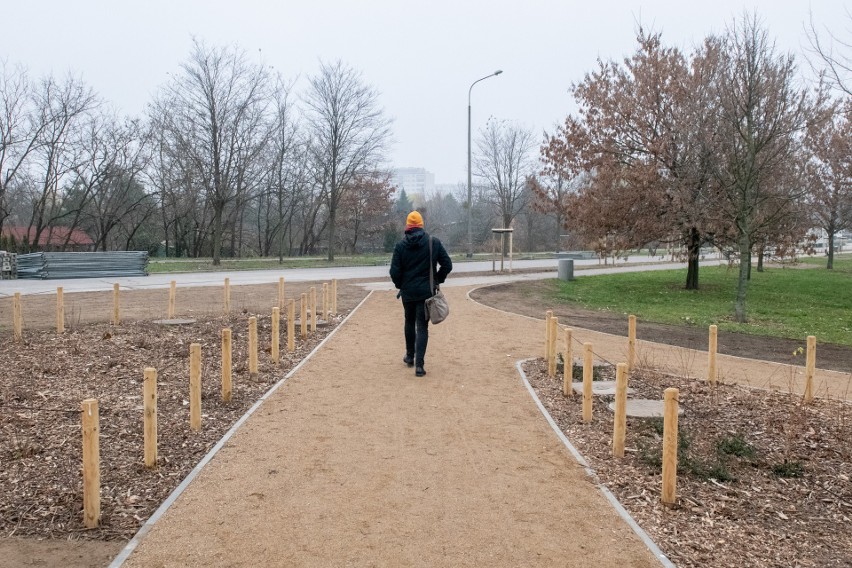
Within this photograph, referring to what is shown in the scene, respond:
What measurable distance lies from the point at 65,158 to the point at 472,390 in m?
41.4

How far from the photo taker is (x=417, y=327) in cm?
898

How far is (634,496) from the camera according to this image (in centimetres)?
519

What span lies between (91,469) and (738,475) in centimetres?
477

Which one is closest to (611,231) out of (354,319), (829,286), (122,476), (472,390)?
(829,286)

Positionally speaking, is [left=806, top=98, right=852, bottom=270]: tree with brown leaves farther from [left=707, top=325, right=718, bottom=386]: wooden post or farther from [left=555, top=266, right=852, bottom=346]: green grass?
[left=707, top=325, right=718, bottom=386]: wooden post

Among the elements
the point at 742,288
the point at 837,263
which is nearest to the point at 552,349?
the point at 742,288

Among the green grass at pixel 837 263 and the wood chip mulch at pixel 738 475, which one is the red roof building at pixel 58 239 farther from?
the green grass at pixel 837 263

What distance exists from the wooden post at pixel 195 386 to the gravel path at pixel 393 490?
18.2 inches

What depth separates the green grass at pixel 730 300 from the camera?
17.0 metres

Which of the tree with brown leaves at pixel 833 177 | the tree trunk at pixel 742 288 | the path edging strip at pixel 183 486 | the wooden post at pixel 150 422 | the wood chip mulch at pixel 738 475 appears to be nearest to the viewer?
the path edging strip at pixel 183 486

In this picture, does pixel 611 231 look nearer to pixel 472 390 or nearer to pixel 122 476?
pixel 472 390

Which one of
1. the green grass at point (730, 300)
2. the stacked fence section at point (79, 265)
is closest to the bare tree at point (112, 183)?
the stacked fence section at point (79, 265)

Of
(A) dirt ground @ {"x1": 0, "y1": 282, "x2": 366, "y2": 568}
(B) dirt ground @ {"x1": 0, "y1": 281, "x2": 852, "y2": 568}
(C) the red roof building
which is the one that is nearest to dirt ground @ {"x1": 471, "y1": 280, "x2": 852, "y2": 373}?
(B) dirt ground @ {"x1": 0, "y1": 281, "x2": 852, "y2": 568}

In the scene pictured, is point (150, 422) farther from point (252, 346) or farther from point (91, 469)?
point (252, 346)
